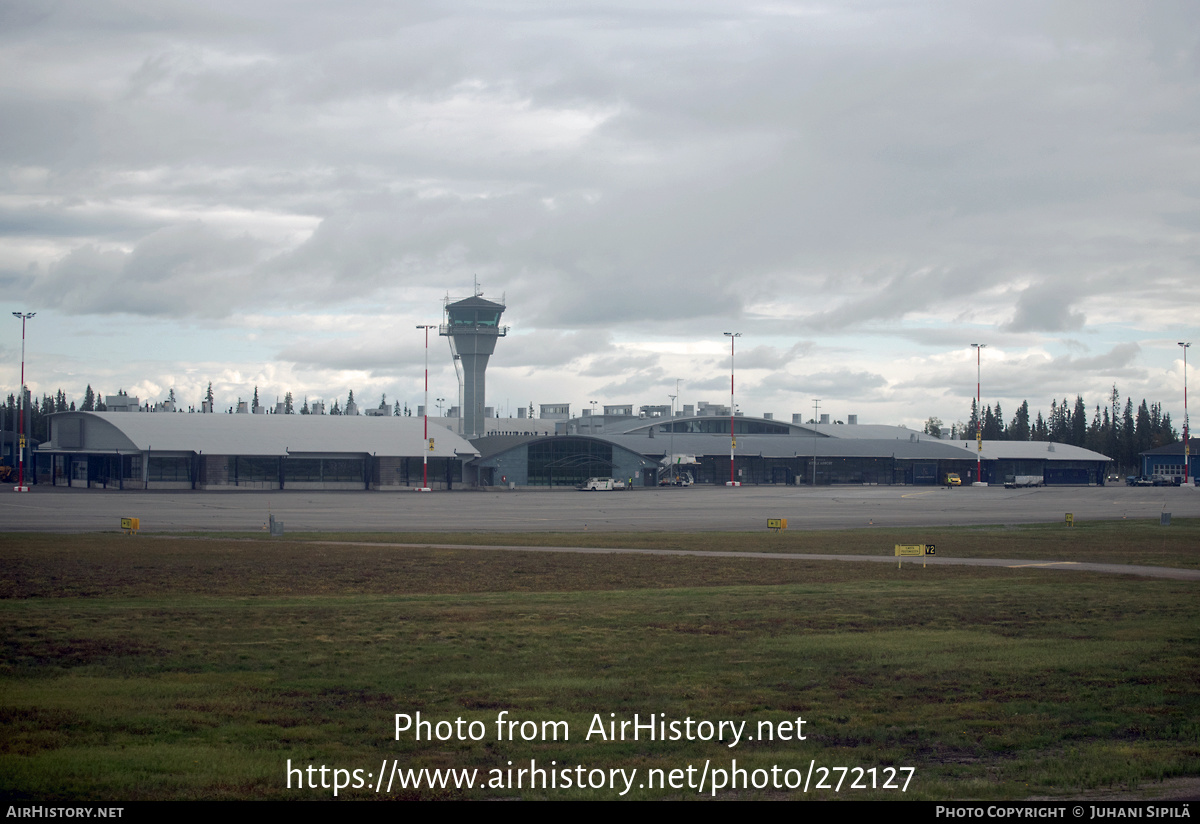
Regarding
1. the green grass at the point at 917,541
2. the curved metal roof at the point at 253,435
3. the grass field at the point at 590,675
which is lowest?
the green grass at the point at 917,541

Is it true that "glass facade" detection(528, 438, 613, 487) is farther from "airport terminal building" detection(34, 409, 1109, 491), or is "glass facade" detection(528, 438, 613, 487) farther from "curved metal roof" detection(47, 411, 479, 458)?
"curved metal roof" detection(47, 411, 479, 458)

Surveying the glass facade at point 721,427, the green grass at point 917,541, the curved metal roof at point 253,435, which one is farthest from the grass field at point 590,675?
the glass facade at point 721,427

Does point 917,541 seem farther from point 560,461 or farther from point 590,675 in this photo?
point 560,461

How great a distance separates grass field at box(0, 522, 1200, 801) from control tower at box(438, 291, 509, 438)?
12297 centimetres

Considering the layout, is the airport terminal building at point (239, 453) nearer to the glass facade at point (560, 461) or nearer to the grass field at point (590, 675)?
the glass facade at point (560, 461)

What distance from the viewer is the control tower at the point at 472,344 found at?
15212 centimetres

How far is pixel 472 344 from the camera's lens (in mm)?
154000

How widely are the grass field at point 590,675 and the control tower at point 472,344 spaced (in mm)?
122974

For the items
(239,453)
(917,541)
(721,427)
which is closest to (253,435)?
(239,453)

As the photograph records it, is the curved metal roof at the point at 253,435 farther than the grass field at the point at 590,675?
Yes

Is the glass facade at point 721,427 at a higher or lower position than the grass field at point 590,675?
higher

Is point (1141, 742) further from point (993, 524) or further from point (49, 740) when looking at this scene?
point (993, 524)

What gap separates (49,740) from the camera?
10.9 m
